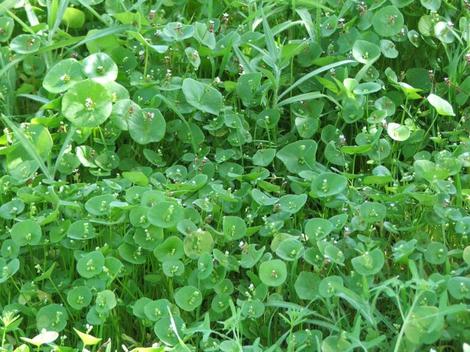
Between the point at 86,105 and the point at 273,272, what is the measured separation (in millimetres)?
769

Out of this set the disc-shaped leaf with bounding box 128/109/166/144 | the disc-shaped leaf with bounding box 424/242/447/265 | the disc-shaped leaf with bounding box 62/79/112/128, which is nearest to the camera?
the disc-shaped leaf with bounding box 424/242/447/265

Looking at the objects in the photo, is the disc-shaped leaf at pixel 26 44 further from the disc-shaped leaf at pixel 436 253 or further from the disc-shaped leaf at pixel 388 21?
the disc-shaped leaf at pixel 436 253

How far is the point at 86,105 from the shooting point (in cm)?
284

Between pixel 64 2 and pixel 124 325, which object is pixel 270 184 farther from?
pixel 64 2

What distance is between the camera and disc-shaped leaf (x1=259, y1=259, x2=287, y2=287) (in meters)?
2.50

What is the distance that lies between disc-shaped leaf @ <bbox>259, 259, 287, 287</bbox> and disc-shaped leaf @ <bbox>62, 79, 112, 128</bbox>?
0.69m

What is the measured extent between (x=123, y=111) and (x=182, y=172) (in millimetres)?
256

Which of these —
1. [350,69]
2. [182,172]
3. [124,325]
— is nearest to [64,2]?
[182,172]

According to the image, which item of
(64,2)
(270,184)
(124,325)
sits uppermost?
(64,2)

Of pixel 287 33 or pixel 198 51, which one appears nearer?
pixel 198 51

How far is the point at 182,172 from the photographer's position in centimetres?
294

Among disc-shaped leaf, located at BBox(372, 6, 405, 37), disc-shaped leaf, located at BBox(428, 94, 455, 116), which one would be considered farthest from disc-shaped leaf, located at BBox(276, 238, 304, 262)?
disc-shaped leaf, located at BBox(372, 6, 405, 37)

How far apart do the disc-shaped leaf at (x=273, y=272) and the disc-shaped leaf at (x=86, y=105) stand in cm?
69

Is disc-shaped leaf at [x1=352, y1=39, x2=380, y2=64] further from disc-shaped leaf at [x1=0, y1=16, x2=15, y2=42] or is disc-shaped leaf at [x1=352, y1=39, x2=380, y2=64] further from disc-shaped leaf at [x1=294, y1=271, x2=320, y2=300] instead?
disc-shaped leaf at [x1=0, y1=16, x2=15, y2=42]
